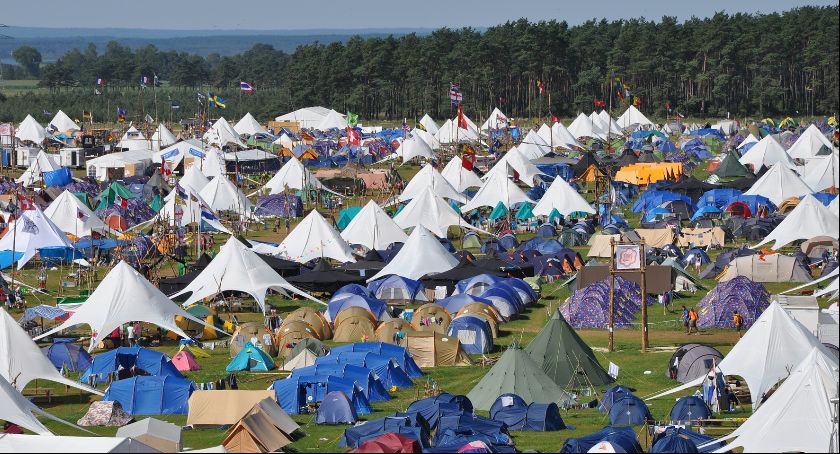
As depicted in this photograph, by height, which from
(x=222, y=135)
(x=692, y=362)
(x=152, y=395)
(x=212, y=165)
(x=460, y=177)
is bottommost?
(x=152, y=395)

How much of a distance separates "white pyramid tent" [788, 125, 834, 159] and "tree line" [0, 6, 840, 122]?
32.2 meters

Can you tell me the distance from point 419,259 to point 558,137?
41.6 m

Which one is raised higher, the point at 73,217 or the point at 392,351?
the point at 73,217

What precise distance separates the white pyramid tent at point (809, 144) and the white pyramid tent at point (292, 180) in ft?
83.0

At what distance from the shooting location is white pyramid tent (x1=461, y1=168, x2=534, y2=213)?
5638 cm

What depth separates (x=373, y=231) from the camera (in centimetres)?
4822

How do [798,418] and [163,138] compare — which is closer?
[798,418]

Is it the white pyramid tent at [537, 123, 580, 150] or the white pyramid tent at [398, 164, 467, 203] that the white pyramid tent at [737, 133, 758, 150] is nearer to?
the white pyramid tent at [537, 123, 580, 150]

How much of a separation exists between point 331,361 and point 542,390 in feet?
14.6

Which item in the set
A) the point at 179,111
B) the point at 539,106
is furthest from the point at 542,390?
the point at 179,111

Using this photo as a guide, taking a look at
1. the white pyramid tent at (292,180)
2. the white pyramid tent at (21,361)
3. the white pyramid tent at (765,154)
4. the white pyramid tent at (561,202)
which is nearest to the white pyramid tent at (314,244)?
the white pyramid tent at (561,202)

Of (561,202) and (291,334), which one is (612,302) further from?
(561,202)

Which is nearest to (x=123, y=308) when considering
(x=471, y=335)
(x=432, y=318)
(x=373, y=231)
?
(x=432, y=318)

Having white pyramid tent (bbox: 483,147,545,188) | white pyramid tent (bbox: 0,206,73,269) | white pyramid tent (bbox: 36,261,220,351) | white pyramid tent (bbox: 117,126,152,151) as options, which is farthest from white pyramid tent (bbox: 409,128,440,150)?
white pyramid tent (bbox: 36,261,220,351)
